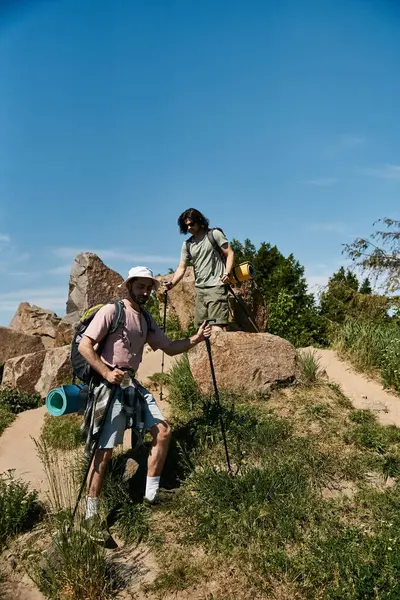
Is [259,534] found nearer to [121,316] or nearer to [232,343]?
[121,316]

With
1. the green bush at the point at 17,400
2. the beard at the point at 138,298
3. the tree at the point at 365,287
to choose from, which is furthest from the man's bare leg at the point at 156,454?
the tree at the point at 365,287

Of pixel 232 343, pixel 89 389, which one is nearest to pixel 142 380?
pixel 232 343

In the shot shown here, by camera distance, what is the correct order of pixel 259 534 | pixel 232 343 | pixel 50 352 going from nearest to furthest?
pixel 259 534 → pixel 232 343 → pixel 50 352

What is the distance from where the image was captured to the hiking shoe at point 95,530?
4.46 meters

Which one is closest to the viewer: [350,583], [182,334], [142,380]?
[350,583]

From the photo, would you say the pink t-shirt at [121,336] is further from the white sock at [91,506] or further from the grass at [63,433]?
the grass at [63,433]

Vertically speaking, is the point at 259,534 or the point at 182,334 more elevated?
the point at 182,334

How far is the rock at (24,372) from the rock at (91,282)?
2.59 metres

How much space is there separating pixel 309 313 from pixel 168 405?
6.62m

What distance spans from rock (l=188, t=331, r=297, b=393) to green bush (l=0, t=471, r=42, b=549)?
9.31 feet

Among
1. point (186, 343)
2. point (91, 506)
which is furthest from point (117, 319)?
point (91, 506)

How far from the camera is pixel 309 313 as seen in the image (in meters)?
13.9

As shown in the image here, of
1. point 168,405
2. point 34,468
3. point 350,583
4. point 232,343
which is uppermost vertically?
point 232,343

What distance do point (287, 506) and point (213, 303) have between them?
3.27 metres
